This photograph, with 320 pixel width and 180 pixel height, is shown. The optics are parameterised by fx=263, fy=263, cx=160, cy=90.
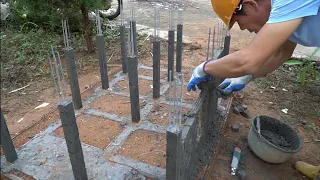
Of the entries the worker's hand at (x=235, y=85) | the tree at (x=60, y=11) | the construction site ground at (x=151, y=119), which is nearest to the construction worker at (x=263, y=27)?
the worker's hand at (x=235, y=85)

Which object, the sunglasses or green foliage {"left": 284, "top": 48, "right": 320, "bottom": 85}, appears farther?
green foliage {"left": 284, "top": 48, "right": 320, "bottom": 85}

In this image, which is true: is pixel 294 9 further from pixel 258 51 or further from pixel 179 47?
pixel 179 47

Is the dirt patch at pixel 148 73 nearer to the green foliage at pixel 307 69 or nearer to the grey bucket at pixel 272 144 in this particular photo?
the grey bucket at pixel 272 144

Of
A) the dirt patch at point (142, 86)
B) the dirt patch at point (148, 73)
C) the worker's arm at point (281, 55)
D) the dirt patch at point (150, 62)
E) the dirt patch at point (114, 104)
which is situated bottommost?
the dirt patch at point (114, 104)

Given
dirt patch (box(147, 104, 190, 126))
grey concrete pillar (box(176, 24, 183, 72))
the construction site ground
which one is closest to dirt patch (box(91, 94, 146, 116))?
the construction site ground

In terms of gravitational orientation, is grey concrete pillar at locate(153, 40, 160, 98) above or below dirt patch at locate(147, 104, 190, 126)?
above

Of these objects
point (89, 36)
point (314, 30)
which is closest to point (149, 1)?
point (89, 36)

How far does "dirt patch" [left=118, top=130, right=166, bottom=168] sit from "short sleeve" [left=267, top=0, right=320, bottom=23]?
147 cm

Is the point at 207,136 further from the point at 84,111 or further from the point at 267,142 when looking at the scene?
the point at 84,111

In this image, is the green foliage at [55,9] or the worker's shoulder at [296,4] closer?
the worker's shoulder at [296,4]

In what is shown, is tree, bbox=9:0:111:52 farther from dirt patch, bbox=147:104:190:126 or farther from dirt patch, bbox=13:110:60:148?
dirt patch, bbox=147:104:190:126

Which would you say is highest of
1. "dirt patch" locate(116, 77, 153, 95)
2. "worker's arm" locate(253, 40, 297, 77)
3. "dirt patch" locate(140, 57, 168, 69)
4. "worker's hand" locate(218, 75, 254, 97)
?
"worker's arm" locate(253, 40, 297, 77)

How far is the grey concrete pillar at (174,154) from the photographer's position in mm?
1489

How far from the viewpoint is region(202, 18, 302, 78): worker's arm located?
1.50 m
